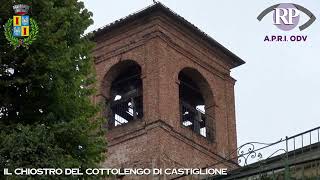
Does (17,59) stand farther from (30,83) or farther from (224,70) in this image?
(224,70)

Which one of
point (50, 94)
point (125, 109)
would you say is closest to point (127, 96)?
point (125, 109)

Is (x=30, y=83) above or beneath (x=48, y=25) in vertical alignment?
beneath


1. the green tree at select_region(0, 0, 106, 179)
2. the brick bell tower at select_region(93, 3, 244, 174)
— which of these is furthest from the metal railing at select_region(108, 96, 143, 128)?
the green tree at select_region(0, 0, 106, 179)

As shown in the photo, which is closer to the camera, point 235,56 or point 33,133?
point 33,133

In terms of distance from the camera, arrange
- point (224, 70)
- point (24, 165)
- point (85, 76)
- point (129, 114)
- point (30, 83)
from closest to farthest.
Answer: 1. point (24, 165)
2. point (30, 83)
3. point (85, 76)
4. point (129, 114)
5. point (224, 70)

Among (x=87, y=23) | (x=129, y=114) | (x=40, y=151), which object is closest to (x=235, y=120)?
(x=129, y=114)

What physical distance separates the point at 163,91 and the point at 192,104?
8.61ft

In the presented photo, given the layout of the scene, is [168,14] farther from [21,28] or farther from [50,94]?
[50,94]

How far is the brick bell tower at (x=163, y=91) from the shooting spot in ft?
74.7

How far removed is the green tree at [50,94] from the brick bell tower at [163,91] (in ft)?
28.0

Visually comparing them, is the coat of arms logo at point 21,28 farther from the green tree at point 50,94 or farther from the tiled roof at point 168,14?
the tiled roof at point 168,14

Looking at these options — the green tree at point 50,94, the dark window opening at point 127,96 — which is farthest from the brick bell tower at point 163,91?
the green tree at point 50,94

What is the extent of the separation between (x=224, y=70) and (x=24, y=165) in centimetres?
1395

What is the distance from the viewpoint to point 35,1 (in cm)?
1360
